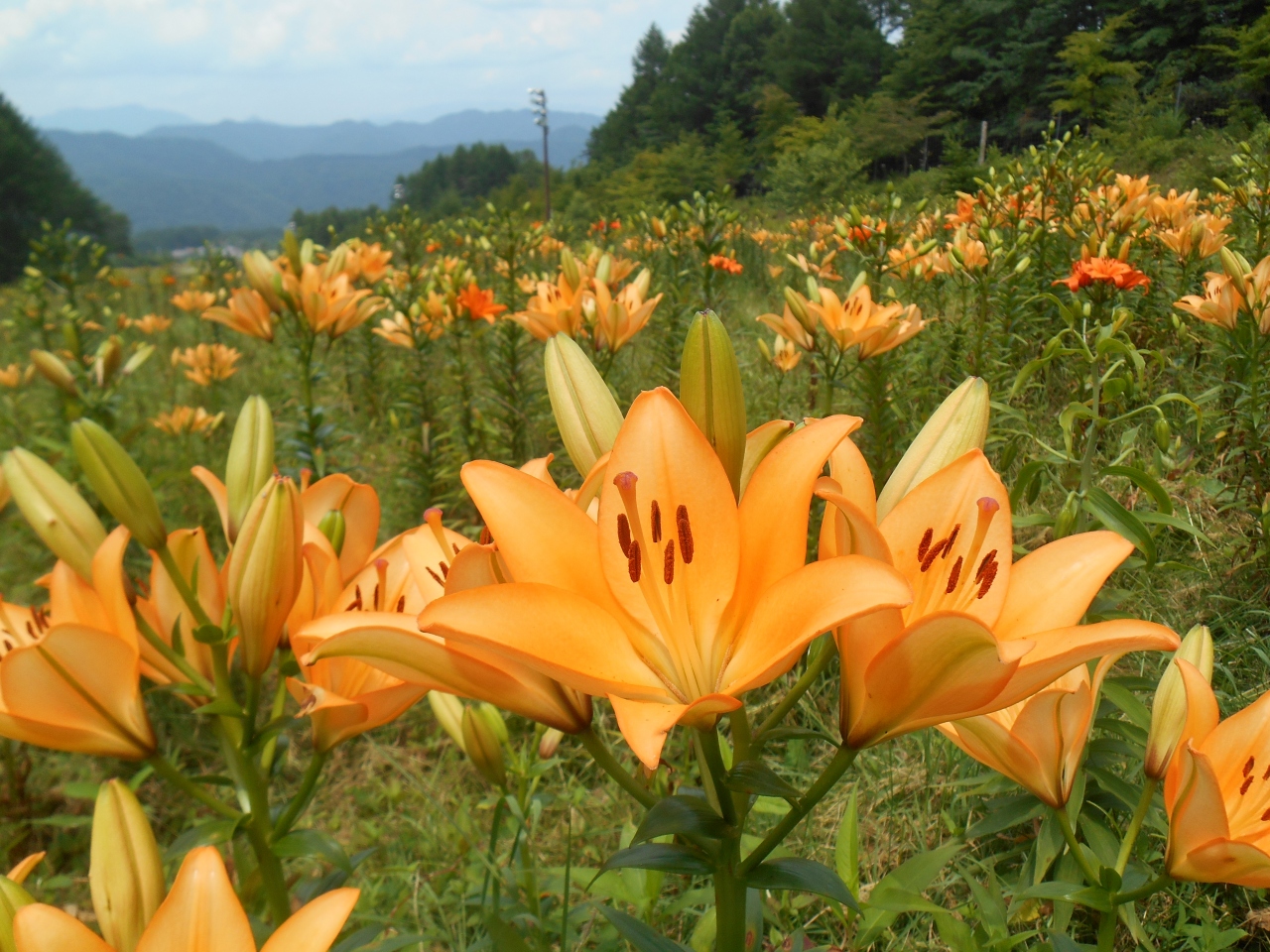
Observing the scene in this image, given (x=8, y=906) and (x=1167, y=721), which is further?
(x=1167, y=721)

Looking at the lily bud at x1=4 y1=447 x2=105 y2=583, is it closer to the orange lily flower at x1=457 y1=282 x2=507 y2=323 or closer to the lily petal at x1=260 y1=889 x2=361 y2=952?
the lily petal at x1=260 y1=889 x2=361 y2=952

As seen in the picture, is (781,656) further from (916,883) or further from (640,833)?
(916,883)

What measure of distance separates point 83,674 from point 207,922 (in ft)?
0.96

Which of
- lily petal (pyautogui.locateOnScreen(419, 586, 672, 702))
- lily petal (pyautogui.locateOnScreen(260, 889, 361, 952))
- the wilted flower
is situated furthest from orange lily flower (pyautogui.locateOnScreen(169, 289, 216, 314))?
lily petal (pyautogui.locateOnScreen(419, 586, 672, 702))

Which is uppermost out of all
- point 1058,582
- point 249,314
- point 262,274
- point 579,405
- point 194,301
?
point 194,301

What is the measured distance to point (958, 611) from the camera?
44 centimetres

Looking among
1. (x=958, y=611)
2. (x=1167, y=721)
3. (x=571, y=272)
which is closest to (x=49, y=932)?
(x=958, y=611)

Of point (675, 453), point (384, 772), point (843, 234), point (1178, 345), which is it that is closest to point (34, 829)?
point (384, 772)

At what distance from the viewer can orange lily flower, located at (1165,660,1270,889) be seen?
61 centimetres

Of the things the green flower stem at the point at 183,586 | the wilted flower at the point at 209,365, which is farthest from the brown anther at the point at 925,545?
the wilted flower at the point at 209,365

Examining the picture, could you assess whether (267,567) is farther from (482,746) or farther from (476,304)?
(476,304)

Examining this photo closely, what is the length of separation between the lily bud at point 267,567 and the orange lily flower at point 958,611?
485 mm

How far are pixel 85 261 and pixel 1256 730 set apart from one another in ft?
18.1

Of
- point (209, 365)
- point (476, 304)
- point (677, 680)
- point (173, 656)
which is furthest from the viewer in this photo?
point (209, 365)
